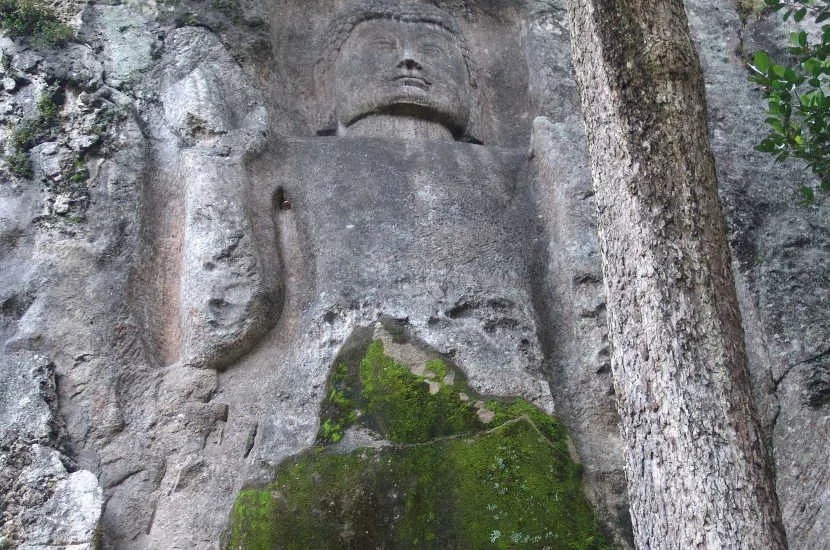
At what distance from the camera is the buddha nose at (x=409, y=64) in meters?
5.68

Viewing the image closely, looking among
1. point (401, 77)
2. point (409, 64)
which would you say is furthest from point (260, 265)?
point (409, 64)

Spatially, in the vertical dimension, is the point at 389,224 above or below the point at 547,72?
below

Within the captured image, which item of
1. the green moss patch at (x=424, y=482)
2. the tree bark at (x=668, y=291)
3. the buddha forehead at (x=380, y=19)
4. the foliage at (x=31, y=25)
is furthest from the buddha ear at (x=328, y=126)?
the tree bark at (x=668, y=291)

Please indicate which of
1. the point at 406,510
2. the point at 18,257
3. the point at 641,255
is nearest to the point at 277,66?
the point at 18,257

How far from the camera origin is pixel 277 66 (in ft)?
19.4

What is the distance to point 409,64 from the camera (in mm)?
5695

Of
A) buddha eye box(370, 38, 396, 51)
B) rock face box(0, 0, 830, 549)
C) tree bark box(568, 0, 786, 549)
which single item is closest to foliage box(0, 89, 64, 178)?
rock face box(0, 0, 830, 549)

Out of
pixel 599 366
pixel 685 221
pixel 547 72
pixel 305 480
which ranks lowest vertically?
pixel 305 480

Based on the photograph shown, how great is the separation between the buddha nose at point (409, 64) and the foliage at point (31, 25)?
178 cm

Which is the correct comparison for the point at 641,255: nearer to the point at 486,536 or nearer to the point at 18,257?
the point at 486,536

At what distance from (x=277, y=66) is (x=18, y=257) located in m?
1.95

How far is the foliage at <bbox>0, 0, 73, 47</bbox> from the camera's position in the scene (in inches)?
209

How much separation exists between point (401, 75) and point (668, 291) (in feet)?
10.2

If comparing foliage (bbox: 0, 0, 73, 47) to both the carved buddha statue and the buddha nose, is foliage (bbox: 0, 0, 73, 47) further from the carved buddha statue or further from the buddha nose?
the buddha nose
